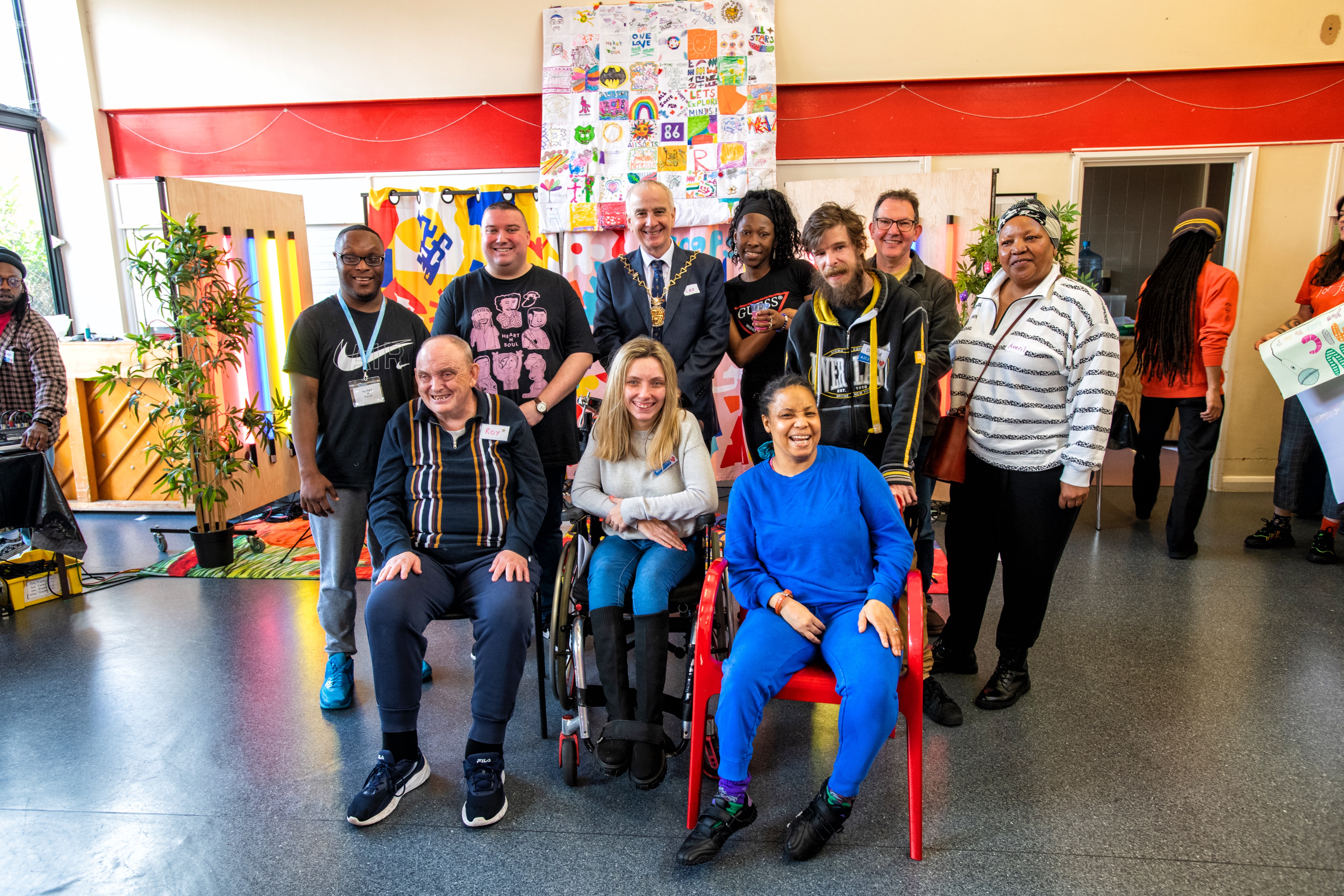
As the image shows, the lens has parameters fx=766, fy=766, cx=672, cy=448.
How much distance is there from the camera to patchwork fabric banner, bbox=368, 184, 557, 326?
5.21m

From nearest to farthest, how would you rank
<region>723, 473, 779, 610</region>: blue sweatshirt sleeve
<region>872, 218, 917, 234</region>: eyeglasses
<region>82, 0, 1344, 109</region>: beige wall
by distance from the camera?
<region>723, 473, 779, 610</region>: blue sweatshirt sleeve
<region>872, 218, 917, 234</region>: eyeglasses
<region>82, 0, 1344, 109</region>: beige wall

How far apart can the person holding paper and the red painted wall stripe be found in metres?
1.32

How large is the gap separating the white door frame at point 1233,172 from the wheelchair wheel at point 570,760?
4932 mm

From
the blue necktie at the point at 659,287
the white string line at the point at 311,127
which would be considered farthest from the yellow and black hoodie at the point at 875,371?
the white string line at the point at 311,127

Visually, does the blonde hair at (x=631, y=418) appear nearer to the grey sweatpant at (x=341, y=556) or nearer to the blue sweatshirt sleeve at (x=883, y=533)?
the blue sweatshirt sleeve at (x=883, y=533)

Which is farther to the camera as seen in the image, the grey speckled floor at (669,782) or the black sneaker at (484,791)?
the black sneaker at (484,791)

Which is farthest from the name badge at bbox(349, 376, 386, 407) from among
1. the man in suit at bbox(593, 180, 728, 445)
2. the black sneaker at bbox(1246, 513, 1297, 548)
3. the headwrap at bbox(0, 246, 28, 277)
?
the black sneaker at bbox(1246, 513, 1297, 548)

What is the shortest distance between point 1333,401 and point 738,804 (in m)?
3.41

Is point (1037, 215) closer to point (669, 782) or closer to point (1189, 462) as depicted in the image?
point (669, 782)

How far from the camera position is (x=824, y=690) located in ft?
6.30

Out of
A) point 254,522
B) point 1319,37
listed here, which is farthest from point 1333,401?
point 254,522

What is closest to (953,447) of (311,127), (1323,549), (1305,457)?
(1323,549)

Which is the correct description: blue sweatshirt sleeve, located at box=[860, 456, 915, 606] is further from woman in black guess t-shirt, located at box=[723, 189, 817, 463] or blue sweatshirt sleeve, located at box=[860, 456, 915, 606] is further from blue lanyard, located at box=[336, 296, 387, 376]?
blue lanyard, located at box=[336, 296, 387, 376]

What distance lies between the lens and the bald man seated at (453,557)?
2098 mm
